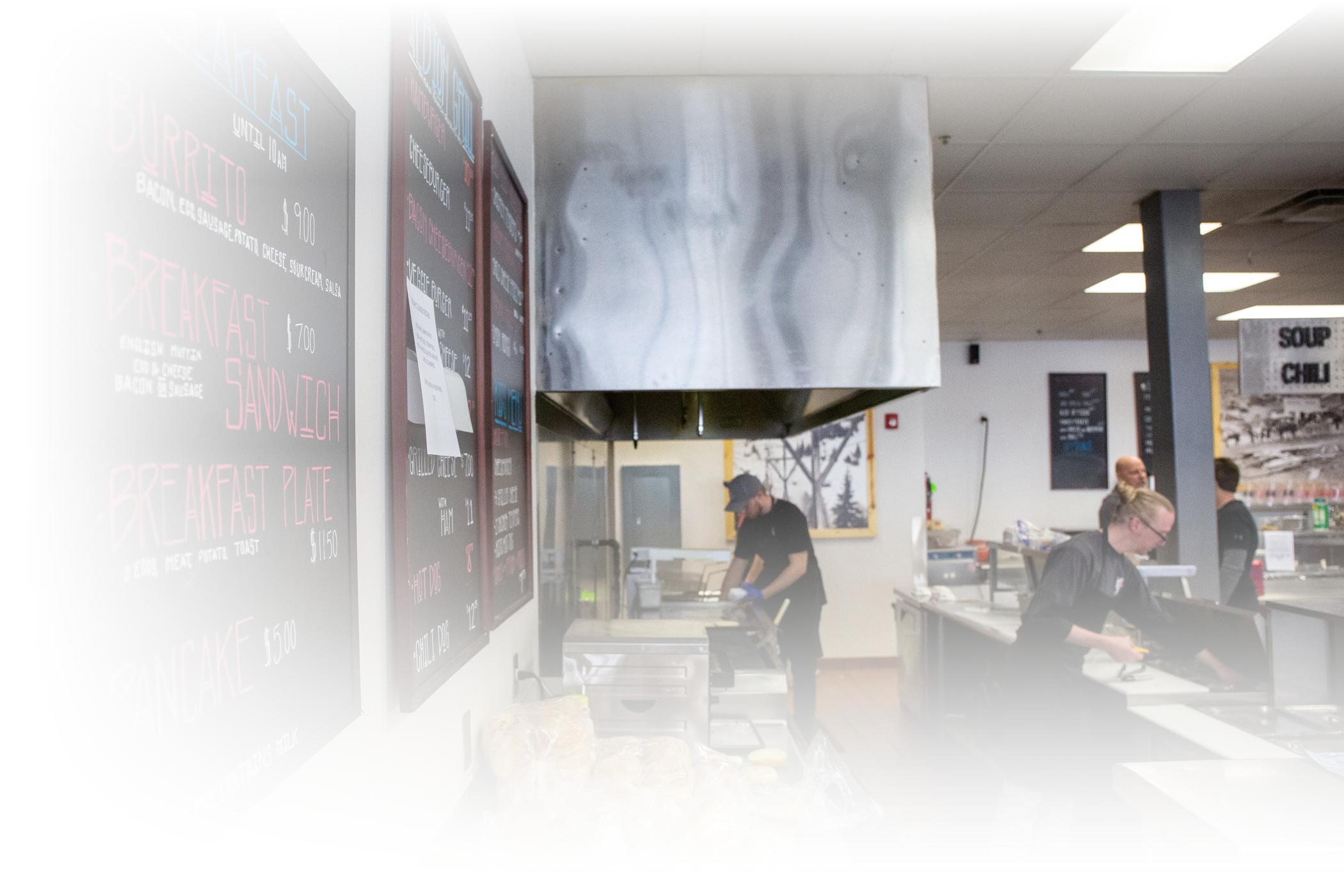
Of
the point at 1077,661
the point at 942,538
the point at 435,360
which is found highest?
the point at 435,360

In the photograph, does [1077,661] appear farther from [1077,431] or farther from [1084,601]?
[1077,431]

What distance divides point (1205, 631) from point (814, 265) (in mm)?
2025

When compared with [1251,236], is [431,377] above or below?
below

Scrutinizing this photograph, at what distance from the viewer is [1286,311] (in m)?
6.82

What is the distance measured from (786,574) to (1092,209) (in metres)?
2.37

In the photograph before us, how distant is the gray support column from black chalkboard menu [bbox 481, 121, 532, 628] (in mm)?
3306

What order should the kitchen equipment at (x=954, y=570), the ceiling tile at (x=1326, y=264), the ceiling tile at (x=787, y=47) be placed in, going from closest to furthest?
1. the ceiling tile at (x=787, y=47)
2. the ceiling tile at (x=1326, y=264)
3. the kitchen equipment at (x=954, y=570)

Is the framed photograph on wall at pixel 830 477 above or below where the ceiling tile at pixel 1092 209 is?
below

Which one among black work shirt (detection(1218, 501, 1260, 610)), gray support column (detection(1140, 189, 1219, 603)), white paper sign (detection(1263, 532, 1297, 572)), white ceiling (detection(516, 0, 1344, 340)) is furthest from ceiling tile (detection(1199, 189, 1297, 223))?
white paper sign (detection(1263, 532, 1297, 572))

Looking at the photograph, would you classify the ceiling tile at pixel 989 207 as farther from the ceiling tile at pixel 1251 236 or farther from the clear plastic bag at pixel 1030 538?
the clear plastic bag at pixel 1030 538

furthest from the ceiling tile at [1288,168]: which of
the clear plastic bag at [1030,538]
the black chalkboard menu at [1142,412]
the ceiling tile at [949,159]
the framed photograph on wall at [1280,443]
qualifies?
the framed photograph on wall at [1280,443]

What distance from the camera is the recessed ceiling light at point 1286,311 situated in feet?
21.7

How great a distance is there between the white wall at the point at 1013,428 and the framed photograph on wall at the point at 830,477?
60.6 inches

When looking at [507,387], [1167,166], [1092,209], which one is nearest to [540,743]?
[507,387]
